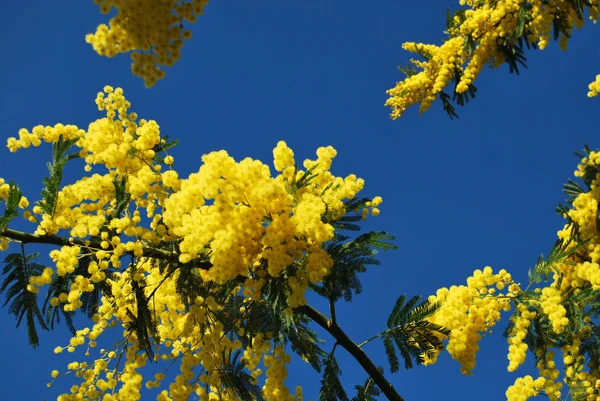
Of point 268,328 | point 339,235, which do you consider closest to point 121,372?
point 268,328

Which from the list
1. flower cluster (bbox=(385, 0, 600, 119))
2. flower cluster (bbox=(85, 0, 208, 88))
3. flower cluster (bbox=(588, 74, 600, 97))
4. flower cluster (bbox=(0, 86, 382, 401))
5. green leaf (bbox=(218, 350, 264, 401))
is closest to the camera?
flower cluster (bbox=(85, 0, 208, 88))

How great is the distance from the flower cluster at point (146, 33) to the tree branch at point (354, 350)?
2.63 meters

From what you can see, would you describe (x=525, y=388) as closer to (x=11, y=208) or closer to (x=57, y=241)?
(x=57, y=241)

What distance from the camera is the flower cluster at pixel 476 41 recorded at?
720 centimetres

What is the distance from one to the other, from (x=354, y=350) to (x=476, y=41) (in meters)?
5.22

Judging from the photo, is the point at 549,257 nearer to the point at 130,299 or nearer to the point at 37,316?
the point at 130,299

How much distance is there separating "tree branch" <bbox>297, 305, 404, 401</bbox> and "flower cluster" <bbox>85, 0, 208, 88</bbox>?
263 centimetres

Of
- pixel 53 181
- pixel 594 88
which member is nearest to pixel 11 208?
pixel 53 181

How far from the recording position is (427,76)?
334 inches

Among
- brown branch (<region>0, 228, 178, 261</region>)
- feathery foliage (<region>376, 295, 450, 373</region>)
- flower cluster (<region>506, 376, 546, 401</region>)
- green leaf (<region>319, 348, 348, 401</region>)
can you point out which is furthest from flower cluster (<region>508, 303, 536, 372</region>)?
brown branch (<region>0, 228, 178, 261</region>)

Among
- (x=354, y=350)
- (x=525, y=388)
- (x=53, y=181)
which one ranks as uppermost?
(x=53, y=181)

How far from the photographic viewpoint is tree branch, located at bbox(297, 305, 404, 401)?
5.02 meters

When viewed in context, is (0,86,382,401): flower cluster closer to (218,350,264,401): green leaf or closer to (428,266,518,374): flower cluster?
(218,350,264,401): green leaf

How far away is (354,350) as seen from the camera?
5113 millimetres
